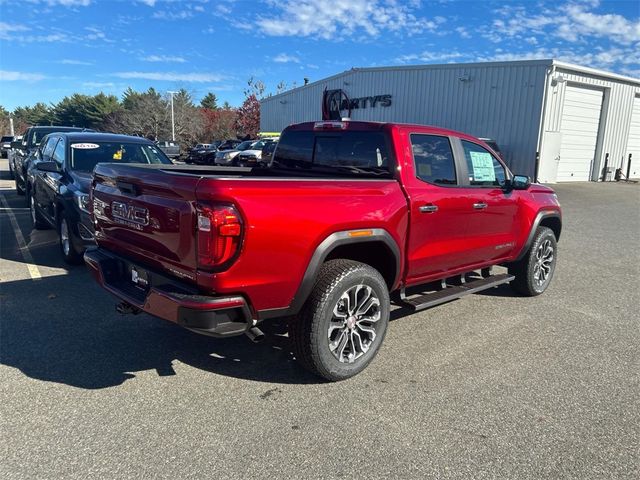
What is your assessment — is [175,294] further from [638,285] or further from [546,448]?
[638,285]

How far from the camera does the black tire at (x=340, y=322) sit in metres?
3.35

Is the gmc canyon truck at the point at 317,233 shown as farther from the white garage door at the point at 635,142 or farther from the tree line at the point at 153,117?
the tree line at the point at 153,117

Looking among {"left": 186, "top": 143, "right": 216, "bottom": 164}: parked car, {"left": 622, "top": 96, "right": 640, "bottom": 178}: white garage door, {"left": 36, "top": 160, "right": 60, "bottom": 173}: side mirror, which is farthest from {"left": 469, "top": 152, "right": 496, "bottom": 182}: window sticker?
{"left": 186, "top": 143, "right": 216, "bottom": 164}: parked car

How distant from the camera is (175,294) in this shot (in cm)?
301

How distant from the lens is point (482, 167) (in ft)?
16.1

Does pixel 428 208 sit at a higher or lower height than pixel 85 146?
lower

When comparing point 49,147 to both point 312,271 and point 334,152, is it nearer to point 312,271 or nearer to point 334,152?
point 334,152

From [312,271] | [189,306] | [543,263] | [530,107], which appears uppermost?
[530,107]

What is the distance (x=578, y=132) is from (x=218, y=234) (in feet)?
74.4

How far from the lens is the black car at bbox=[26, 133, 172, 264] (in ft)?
19.9

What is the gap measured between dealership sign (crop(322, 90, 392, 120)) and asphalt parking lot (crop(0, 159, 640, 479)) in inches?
885

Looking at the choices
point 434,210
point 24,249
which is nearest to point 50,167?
point 24,249

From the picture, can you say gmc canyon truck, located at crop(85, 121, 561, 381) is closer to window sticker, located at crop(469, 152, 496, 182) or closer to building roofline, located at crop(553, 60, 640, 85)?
window sticker, located at crop(469, 152, 496, 182)

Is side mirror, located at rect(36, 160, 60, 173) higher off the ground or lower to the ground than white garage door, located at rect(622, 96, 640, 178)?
lower
